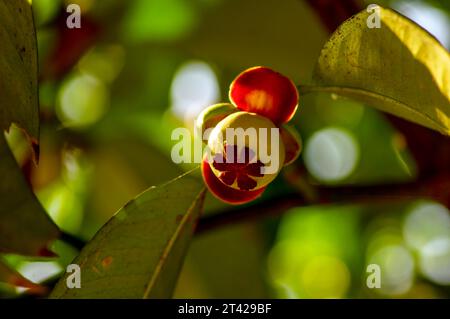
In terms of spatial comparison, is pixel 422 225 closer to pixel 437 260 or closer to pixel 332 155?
pixel 437 260

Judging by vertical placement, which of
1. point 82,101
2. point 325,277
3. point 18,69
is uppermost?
point 82,101

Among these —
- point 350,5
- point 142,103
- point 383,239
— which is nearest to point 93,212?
point 142,103

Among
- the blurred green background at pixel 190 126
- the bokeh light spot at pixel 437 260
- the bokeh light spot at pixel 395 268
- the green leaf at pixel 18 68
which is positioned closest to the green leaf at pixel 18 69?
the green leaf at pixel 18 68

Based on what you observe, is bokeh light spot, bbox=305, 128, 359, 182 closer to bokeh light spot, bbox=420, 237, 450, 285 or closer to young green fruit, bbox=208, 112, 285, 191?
bokeh light spot, bbox=420, 237, 450, 285

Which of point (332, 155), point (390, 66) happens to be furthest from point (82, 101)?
point (390, 66)

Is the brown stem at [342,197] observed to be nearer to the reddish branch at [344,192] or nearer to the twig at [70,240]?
the reddish branch at [344,192]

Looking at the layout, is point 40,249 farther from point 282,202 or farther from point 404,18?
point 404,18
